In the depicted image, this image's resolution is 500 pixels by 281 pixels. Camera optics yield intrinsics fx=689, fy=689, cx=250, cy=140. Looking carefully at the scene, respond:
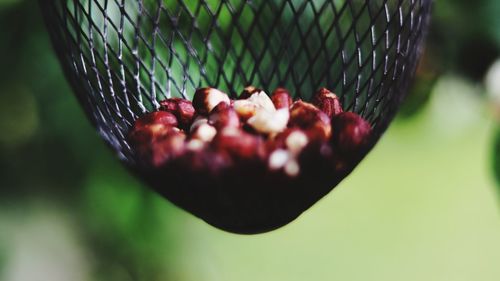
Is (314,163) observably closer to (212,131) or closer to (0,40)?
(212,131)

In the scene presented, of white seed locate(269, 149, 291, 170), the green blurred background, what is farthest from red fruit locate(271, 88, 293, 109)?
the green blurred background

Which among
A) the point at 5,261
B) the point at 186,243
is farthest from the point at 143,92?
the point at 186,243

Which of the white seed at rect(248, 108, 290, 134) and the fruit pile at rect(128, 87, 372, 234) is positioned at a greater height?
the white seed at rect(248, 108, 290, 134)

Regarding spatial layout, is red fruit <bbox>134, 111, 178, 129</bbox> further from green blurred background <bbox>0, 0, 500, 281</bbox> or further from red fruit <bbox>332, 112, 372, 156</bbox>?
green blurred background <bbox>0, 0, 500, 281</bbox>

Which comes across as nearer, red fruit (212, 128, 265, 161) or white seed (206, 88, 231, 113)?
red fruit (212, 128, 265, 161)

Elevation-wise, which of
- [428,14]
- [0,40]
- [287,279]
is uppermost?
[0,40]

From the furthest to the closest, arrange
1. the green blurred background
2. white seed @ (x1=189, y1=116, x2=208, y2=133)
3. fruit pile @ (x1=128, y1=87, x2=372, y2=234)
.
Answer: the green blurred background, white seed @ (x1=189, y1=116, x2=208, y2=133), fruit pile @ (x1=128, y1=87, x2=372, y2=234)

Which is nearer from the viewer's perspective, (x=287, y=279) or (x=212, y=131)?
(x=212, y=131)

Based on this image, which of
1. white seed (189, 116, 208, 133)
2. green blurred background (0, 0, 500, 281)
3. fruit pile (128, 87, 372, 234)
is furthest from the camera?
green blurred background (0, 0, 500, 281)
